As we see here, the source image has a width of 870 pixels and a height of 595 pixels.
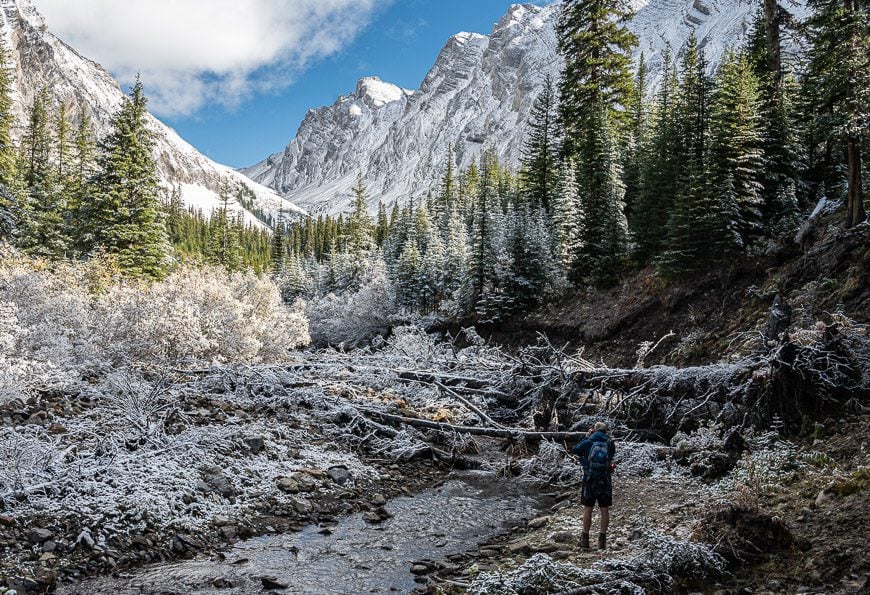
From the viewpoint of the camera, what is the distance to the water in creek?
6.75m

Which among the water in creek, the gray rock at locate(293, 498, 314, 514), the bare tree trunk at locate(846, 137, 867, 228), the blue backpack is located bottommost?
the water in creek

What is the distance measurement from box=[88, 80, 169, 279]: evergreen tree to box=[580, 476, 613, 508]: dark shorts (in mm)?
29877

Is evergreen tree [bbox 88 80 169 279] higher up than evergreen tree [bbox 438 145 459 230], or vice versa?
evergreen tree [bbox 438 145 459 230]

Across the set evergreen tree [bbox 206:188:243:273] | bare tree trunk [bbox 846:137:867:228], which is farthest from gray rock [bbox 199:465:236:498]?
evergreen tree [bbox 206:188:243:273]

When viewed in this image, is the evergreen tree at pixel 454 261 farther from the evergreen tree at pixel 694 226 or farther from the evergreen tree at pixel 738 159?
the evergreen tree at pixel 738 159

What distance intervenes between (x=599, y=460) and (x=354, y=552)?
12.5 ft

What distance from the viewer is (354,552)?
26.3ft

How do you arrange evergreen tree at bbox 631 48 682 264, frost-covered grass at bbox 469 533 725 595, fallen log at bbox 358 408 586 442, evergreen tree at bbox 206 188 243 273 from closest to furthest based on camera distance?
frost-covered grass at bbox 469 533 725 595, fallen log at bbox 358 408 586 442, evergreen tree at bbox 631 48 682 264, evergreen tree at bbox 206 188 243 273

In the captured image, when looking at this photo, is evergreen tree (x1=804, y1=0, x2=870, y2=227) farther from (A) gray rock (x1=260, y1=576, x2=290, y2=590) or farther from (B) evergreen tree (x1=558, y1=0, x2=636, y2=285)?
(A) gray rock (x1=260, y1=576, x2=290, y2=590)

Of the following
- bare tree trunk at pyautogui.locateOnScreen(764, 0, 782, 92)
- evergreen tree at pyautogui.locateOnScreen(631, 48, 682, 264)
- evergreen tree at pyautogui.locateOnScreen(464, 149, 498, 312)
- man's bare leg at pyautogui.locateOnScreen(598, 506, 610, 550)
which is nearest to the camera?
man's bare leg at pyautogui.locateOnScreen(598, 506, 610, 550)

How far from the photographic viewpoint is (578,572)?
6059 millimetres

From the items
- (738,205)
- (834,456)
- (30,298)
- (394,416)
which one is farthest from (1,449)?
(738,205)

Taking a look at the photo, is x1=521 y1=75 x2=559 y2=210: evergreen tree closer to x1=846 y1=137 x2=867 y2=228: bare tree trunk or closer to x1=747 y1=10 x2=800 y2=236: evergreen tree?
x1=747 y1=10 x2=800 y2=236: evergreen tree

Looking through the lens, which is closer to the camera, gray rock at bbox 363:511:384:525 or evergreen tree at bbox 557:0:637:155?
gray rock at bbox 363:511:384:525
